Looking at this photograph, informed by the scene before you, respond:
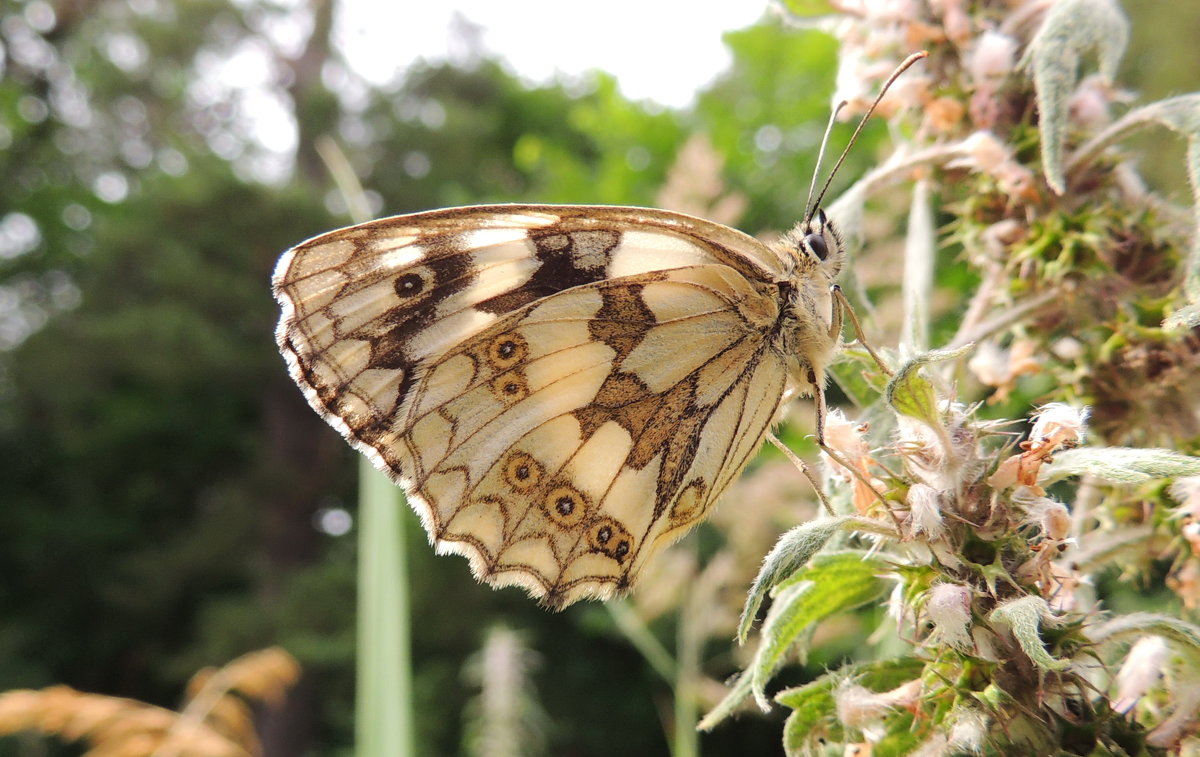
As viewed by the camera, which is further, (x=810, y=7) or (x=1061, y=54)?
(x=810, y=7)

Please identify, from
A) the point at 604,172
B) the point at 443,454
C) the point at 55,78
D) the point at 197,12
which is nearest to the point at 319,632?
the point at 604,172

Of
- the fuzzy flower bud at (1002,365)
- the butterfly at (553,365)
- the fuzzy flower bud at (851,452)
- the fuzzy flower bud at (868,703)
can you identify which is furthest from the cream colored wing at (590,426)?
the fuzzy flower bud at (868,703)

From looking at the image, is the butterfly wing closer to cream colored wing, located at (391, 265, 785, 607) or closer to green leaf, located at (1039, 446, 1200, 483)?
cream colored wing, located at (391, 265, 785, 607)

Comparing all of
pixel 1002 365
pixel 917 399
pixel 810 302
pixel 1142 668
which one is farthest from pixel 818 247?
pixel 1142 668

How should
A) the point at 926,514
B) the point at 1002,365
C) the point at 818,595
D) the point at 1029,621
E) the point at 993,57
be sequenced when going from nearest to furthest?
the point at 1029,621
the point at 926,514
the point at 818,595
the point at 993,57
the point at 1002,365

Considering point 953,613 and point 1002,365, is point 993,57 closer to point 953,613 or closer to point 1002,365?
point 1002,365

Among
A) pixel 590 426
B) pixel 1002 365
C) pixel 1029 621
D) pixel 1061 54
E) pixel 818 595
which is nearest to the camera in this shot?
pixel 1029 621

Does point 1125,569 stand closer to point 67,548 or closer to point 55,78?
point 67,548
